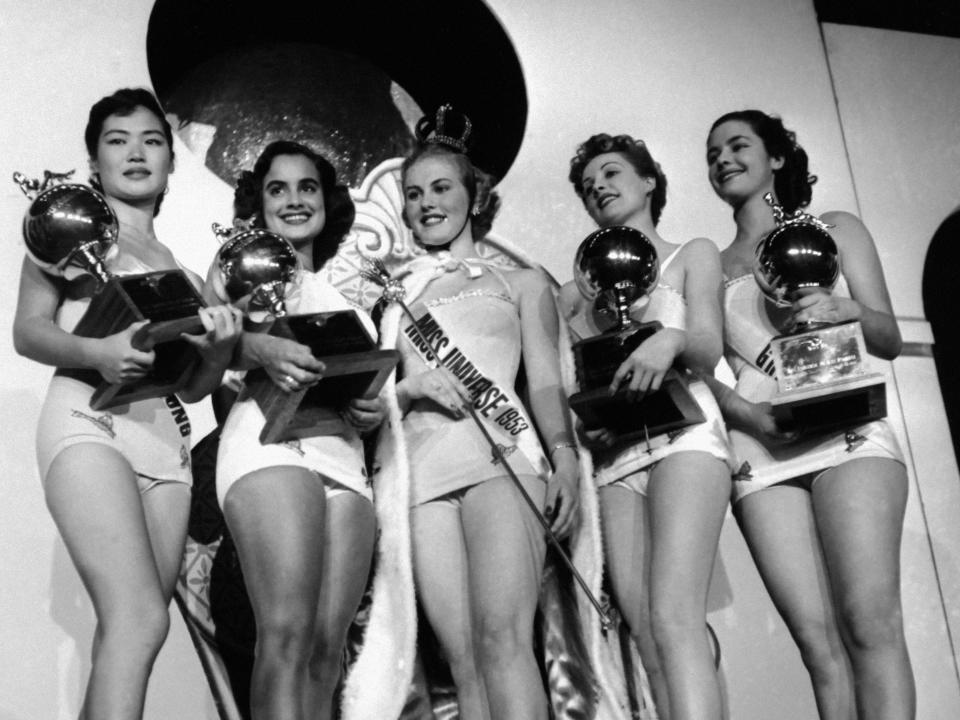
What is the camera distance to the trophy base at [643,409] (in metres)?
2.83

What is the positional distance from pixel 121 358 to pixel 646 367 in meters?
1.05

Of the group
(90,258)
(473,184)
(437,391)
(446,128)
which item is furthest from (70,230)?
(446,128)

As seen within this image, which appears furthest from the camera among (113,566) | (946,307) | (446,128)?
(946,307)

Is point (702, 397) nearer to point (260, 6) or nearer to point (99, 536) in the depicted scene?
point (99, 536)

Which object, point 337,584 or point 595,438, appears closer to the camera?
point 337,584

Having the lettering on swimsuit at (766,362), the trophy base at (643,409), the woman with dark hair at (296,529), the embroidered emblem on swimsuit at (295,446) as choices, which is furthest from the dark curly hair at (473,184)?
the embroidered emblem on swimsuit at (295,446)

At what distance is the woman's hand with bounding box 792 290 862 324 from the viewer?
2.85 meters

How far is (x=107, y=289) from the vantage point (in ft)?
8.16

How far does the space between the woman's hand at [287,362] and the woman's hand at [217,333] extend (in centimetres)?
6

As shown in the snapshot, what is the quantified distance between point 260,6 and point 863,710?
267cm

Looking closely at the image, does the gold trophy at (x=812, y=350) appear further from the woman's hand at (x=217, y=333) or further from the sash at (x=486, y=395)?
the woman's hand at (x=217, y=333)

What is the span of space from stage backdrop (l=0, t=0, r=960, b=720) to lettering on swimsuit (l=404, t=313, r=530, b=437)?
26.5 inches

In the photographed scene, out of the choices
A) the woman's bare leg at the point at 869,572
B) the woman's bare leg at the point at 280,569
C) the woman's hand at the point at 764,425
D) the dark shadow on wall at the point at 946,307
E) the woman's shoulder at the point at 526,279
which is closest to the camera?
the woman's bare leg at the point at 280,569

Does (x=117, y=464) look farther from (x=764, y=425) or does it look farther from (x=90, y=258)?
(x=764, y=425)
